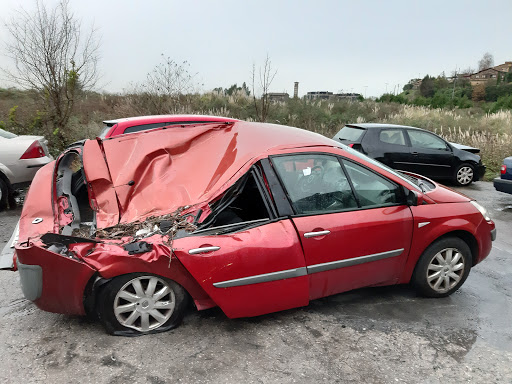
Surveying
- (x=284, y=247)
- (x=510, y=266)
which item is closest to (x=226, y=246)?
(x=284, y=247)

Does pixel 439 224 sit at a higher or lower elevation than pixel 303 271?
higher

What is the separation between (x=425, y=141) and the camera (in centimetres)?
955

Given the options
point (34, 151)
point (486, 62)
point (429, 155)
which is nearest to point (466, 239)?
point (429, 155)

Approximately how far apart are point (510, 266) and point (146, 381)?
4301mm

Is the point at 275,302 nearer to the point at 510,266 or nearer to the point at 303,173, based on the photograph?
the point at 303,173

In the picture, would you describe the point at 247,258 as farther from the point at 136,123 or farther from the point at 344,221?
the point at 136,123

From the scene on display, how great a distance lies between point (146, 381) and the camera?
258 cm

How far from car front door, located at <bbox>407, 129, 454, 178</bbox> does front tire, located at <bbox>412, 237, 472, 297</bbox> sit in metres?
5.97

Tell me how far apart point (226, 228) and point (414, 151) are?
750 centimetres

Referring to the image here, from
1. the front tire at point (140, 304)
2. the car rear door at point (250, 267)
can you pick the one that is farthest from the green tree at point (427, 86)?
the front tire at point (140, 304)

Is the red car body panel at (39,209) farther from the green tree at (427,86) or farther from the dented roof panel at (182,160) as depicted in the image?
the green tree at (427,86)

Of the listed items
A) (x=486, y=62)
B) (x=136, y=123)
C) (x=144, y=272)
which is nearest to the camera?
(x=144, y=272)

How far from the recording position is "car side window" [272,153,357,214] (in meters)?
3.25

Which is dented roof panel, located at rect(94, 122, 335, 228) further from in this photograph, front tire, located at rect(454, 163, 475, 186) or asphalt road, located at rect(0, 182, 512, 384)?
front tire, located at rect(454, 163, 475, 186)
